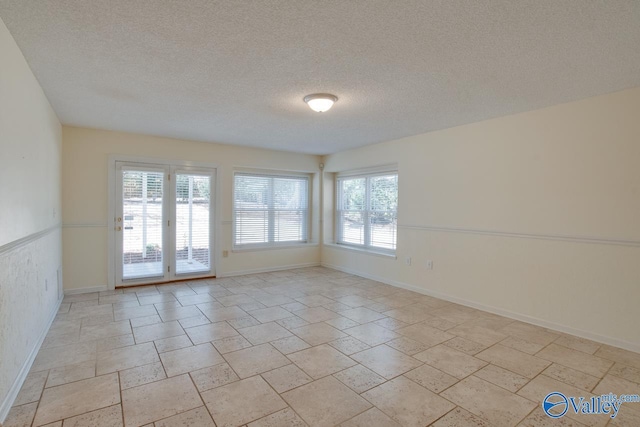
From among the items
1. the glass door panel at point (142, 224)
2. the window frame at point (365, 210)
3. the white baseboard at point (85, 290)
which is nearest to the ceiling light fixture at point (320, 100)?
the window frame at point (365, 210)

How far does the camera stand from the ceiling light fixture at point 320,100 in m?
3.08

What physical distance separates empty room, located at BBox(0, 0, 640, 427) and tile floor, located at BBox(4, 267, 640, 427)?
0.02 metres

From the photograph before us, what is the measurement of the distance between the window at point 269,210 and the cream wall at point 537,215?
2.43m

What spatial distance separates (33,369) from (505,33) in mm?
4017

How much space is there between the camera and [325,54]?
7.54 feet

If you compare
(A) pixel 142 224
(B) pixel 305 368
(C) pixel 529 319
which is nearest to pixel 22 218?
(B) pixel 305 368

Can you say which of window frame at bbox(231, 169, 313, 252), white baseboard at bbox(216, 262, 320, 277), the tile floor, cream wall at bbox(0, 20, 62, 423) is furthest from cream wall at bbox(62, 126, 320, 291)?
white baseboard at bbox(216, 262, 320, 277)

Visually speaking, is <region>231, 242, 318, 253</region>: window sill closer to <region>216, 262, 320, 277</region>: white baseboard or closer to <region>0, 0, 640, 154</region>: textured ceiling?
<region>216, 262, 320, 277</region>: white baseboard

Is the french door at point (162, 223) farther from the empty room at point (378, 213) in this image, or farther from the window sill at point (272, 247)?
the window sill at point (272, 247)

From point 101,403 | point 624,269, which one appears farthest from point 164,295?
point 624,269

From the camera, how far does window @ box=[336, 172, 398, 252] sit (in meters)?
5.51

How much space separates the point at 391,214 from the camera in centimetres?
548

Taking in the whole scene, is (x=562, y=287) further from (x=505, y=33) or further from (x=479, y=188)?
(x=505, y=33)

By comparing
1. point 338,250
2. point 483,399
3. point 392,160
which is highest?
point 392,160
